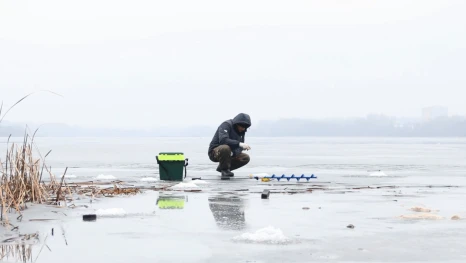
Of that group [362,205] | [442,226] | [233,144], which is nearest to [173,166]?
[233,144]

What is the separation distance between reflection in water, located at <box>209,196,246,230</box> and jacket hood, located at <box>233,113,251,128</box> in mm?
4573

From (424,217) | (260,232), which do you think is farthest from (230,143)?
(260,232)

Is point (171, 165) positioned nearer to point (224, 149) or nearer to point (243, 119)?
point (224, 149)

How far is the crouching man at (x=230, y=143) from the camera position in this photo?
15.8 metres

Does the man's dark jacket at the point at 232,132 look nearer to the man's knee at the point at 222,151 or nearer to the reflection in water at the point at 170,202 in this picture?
the man's knee at the point at 222,151

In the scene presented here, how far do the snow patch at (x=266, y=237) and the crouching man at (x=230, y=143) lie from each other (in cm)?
873

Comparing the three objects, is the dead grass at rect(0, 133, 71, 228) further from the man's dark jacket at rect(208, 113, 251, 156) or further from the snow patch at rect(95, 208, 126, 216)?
the man's dark jacket at rect(208, 113, 251, 156)

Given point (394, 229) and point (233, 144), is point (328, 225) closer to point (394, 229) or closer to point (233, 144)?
point (394, 229)

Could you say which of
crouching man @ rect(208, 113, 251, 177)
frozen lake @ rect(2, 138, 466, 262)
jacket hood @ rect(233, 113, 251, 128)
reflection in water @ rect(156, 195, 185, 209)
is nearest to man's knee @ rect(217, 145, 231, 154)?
crouching man @ rect(208, 113, 251, 177)

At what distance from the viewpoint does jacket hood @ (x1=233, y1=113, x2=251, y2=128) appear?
15.6 m

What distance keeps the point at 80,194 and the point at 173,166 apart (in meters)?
4.43

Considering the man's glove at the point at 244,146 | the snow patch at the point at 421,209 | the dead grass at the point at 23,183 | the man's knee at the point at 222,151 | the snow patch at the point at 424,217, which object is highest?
the man's glove at the point at 244,146

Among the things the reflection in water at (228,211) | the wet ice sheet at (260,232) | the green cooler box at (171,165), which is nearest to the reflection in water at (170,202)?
the wet ice sheet at (260,232)

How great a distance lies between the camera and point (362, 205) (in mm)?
10070
